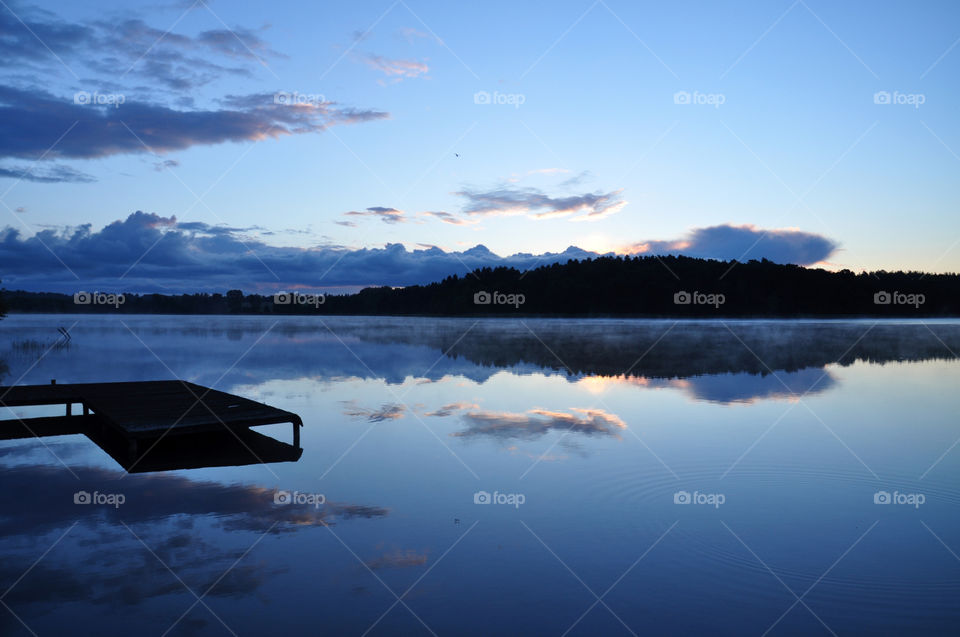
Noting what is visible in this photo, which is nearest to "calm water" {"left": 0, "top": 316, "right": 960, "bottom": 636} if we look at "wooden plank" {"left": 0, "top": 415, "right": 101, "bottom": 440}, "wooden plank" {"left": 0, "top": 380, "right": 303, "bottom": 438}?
"wooden plank" {"left": 0, "top": 415, "right": 101, "bottom": 440}

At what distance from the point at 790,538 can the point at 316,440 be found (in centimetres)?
898

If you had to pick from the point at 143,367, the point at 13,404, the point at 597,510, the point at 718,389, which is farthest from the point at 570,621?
the point at 143,367

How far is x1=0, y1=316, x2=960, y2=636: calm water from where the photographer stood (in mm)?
6289

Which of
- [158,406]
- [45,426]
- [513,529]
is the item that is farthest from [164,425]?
[513,529]

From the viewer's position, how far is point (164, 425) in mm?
11188

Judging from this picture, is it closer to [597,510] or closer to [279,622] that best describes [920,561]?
[597,510]

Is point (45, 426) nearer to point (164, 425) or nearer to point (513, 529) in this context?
point (164, 425)

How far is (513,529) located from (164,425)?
6252 millimetres

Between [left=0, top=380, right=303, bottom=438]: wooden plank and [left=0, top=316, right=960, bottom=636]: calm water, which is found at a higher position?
[left=0, top=380, right=303, bottom=438]: wooden plank

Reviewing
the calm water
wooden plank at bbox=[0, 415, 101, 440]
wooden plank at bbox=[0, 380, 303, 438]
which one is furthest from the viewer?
wooden plank at bbox=[0, 415, 101, 440]

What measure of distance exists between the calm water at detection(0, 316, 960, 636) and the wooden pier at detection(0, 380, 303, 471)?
44 centimetres

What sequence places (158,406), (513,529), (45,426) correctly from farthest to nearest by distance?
(45,426)
(158,406)
(513,529)

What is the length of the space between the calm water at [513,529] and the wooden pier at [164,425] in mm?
436

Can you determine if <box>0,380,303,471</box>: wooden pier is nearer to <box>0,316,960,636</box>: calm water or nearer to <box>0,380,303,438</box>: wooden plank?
<box>0,380,303,438</box>: wooden plank
